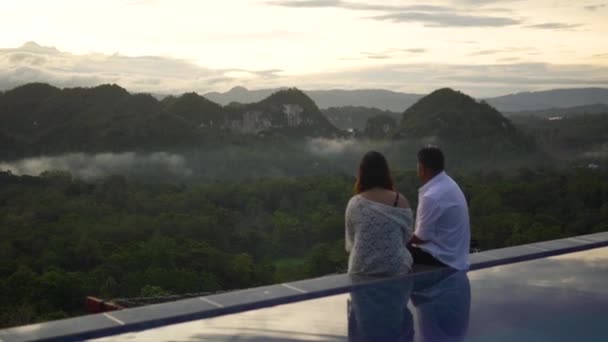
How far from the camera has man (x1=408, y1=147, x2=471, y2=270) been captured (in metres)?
4.24

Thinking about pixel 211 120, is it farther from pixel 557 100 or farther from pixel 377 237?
pixel 377 237

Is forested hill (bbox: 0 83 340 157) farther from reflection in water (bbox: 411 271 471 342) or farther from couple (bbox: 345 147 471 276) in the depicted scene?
reflection in water (bbox: 411 271 471 342)

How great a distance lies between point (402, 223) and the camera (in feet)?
13.1

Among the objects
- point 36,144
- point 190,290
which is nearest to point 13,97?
point 36,144

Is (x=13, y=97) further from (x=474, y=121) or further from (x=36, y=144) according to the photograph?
(x=474, y=121)

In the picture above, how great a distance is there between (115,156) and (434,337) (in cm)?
4374

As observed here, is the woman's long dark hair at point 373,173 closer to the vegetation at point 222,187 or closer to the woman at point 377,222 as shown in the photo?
the woman at point 377,222

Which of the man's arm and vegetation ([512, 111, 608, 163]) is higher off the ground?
the man's arm

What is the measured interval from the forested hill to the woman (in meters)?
43.0

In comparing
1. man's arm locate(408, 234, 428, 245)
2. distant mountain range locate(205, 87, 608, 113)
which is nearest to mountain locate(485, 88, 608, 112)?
distant mountain range locate(205, 87, 608, 113)

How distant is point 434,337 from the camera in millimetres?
3211

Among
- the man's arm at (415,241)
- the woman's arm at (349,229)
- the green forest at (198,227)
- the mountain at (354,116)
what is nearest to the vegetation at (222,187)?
the green forest at (198,227)

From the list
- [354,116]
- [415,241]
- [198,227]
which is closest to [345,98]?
[354,116]

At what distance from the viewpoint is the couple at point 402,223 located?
13.0ft
